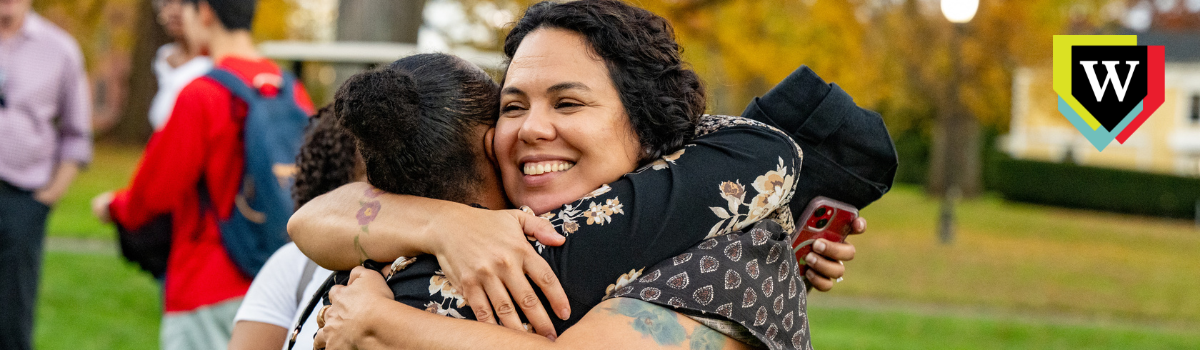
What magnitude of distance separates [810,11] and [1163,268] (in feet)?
22.3

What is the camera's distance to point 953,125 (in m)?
26.8

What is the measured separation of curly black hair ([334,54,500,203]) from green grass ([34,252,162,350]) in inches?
230

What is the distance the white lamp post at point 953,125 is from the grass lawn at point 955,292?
22.4 inches

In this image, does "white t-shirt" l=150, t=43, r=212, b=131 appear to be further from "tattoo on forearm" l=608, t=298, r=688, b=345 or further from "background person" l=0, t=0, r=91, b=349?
"tattoo on forearm" l=608, t=298, r=688, b=345

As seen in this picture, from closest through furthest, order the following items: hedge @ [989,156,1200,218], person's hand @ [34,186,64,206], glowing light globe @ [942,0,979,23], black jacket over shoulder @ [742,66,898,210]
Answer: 1. black jacket over shoulder @ [742,66,898,210]
2. person's hand @ [34,186,64,206]
3. glowing light globe @ [942,0,979,23]
4. hedge @ [989,156,1200,218]

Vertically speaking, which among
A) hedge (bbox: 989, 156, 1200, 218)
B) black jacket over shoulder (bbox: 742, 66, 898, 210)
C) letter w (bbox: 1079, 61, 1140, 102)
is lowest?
hedge (bbox: 989, 156, 1200, 218)

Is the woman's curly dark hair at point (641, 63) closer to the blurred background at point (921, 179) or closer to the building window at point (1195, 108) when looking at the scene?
the blurred background at point (921, 179)

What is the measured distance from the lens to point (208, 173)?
3914 mm

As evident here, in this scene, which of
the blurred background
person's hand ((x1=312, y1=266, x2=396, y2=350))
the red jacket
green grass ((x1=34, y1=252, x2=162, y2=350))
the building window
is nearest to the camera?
person's hand ((x1=312, y1=266, x2=396, y2=350))

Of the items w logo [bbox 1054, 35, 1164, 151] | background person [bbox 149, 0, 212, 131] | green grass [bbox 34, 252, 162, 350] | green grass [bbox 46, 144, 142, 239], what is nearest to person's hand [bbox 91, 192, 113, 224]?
background person [bbox 149, 0, 212, 131]

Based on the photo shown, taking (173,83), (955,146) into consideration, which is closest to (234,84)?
(173,83)

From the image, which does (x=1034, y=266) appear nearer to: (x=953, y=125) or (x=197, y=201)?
(x=953, y=125)

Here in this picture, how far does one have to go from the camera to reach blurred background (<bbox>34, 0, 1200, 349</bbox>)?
27.5ft

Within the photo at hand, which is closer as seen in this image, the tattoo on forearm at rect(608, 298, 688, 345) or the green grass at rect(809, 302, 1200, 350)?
the tattoo on forearm at rect(608, 298, 688, 345)
